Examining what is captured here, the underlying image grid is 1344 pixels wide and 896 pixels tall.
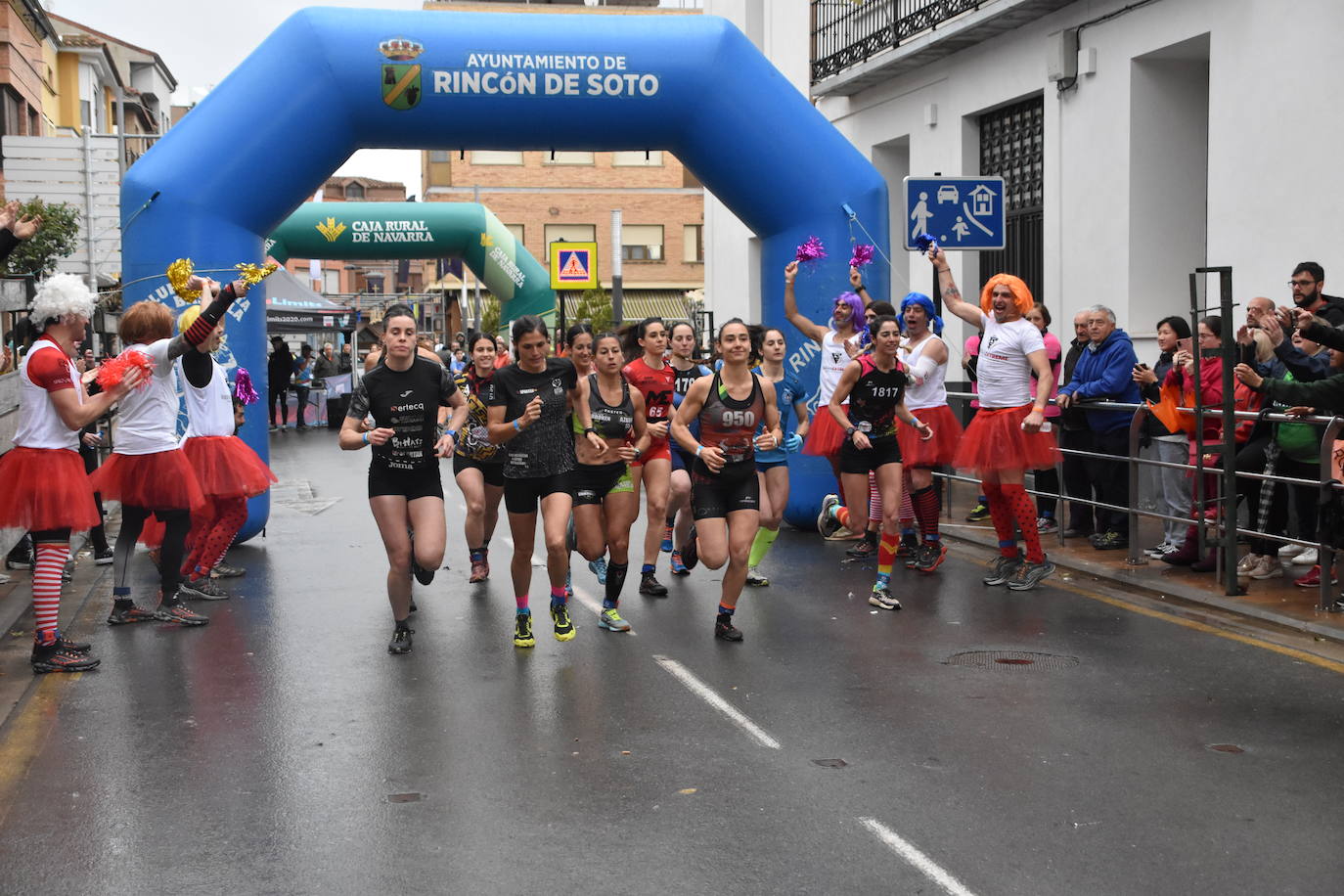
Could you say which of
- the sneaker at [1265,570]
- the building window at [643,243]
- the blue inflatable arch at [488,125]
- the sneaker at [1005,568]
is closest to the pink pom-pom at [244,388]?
the blue inflatable arch at [488,125]

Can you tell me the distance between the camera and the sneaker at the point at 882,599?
9.50m

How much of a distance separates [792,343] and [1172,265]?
4.26 m

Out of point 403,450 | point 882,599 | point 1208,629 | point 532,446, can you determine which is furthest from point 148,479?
point 1208,629

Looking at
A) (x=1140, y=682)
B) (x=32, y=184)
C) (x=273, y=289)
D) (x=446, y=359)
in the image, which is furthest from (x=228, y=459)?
(x=273, y=289)

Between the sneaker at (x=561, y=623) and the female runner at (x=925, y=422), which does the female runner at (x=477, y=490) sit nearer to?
the sneaker at (x=561, y=623)

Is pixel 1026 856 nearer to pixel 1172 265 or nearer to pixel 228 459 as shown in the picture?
pixel 228 459

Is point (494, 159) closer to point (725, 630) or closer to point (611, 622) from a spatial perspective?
point (611, 622)

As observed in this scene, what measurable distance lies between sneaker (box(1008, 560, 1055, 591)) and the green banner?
51.6 feet

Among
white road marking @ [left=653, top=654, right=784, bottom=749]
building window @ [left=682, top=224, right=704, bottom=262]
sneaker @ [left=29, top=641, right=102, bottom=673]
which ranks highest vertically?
building window @ [left=682, top=224, right=704, bottom=262]

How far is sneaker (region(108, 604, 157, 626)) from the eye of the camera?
927 centimetres

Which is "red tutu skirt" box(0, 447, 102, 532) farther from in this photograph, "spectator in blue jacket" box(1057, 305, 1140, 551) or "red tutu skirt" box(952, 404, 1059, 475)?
"spectator in blue jacket" box(1057, 305, 1140, 551)

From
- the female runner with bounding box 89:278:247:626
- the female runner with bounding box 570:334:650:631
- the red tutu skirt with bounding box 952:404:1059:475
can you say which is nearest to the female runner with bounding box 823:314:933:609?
the red tutu skirt with bounding box 952:404:1059:475

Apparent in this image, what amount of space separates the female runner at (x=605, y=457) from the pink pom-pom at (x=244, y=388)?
4.16m

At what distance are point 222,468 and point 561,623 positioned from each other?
2825 mm
